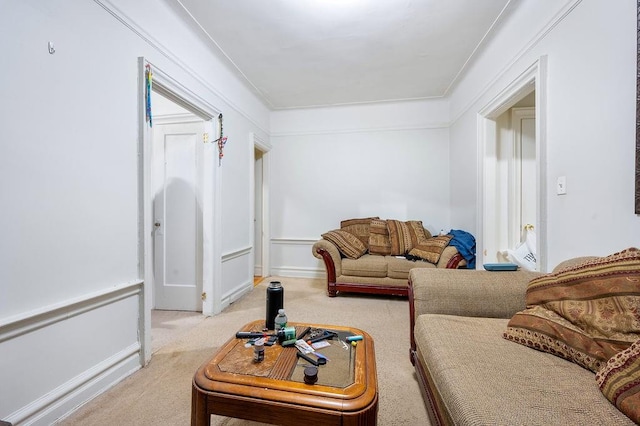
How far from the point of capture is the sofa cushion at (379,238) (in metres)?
3.47

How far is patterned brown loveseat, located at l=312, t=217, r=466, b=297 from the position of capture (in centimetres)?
310

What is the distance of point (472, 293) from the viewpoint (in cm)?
148

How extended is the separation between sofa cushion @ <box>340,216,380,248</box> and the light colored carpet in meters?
0.84

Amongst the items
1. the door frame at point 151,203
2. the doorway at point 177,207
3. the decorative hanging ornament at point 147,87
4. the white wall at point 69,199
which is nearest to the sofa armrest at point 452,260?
the door frame at point 151,203

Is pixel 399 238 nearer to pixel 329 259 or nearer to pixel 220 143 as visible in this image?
pixel 329 259

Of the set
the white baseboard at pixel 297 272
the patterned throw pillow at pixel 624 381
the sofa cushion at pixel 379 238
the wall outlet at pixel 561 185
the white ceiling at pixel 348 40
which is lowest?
the white baseboard at pixel 297 272

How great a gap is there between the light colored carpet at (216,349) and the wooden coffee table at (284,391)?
20.1 inches

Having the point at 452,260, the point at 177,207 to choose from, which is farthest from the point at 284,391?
the point at 452,260

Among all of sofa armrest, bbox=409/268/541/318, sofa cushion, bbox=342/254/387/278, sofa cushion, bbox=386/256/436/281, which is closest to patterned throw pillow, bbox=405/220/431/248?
sofa cushion, bbox=386/256/436/281

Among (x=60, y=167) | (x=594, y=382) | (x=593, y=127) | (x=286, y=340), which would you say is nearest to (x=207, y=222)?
(x=60, y=167)

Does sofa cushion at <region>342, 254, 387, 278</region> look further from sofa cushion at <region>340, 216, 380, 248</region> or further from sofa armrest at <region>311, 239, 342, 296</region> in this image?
sofa cushion at <region>340, 216, 380, 248</region>

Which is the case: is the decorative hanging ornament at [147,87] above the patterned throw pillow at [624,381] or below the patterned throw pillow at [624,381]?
above

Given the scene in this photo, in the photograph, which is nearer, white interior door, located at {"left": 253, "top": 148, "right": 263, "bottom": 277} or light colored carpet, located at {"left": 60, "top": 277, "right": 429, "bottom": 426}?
light colored carpet, located at {"left": 60, "top": 277, "right": 429, "bottom": 426}

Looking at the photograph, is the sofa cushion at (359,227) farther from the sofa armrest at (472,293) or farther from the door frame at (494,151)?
the sofa armrest at (472,293)
